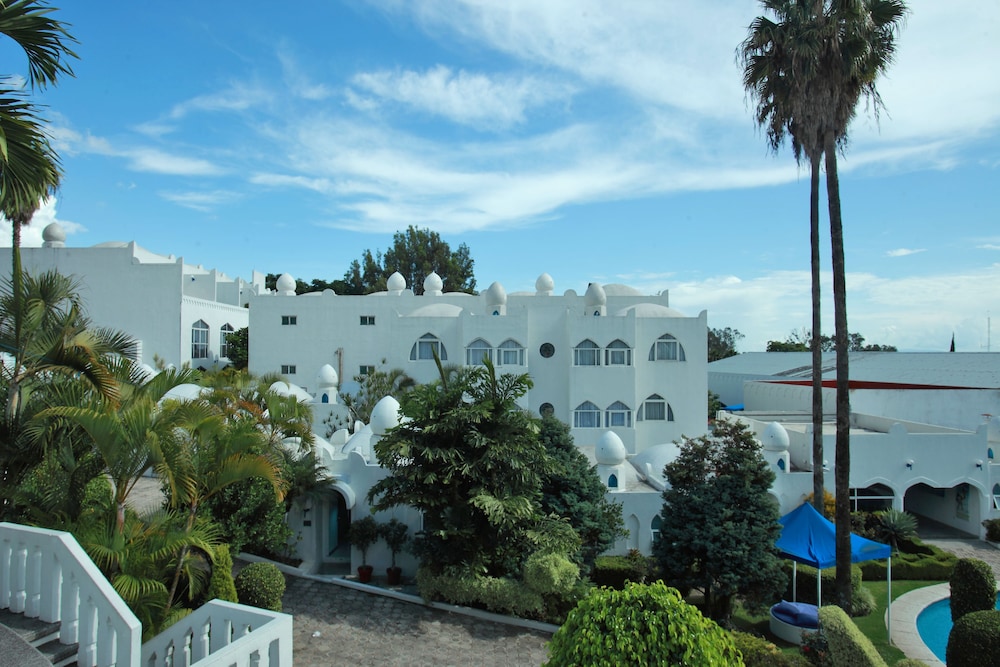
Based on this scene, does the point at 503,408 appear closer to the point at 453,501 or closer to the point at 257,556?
the point at 453,501

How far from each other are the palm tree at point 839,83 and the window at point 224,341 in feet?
101

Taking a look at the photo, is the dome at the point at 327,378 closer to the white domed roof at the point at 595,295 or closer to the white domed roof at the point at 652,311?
the white domed roof at the point at 595,295

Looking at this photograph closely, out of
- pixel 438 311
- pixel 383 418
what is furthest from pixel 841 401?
pixel 438 311

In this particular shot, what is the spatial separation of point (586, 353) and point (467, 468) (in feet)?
53.3

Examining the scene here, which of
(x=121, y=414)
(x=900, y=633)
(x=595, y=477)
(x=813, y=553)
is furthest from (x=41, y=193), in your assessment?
(x=900, y=633)

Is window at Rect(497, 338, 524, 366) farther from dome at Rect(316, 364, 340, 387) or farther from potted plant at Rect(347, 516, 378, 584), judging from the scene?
potted plant at Rect(347, 516, 378, 584)

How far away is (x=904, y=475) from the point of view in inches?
834

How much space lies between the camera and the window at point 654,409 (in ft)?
92.0

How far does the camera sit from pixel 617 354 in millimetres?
27844

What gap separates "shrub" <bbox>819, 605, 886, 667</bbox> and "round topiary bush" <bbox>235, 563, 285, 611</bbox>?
8.91 m

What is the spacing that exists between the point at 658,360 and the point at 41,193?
2529 centimetres

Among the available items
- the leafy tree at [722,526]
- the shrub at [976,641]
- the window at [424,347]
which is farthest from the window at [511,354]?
the shrub at [976,641]

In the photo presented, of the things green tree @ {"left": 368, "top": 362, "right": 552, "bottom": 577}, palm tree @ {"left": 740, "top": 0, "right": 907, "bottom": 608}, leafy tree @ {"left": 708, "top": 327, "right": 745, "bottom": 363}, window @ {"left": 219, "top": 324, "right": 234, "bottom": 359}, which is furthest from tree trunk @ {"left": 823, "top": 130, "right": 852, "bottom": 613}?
leafy tree @ {"left": 708, "top": 327, "right": 745, "bottom": 363}

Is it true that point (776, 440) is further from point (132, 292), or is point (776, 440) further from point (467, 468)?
point (132, 292)
